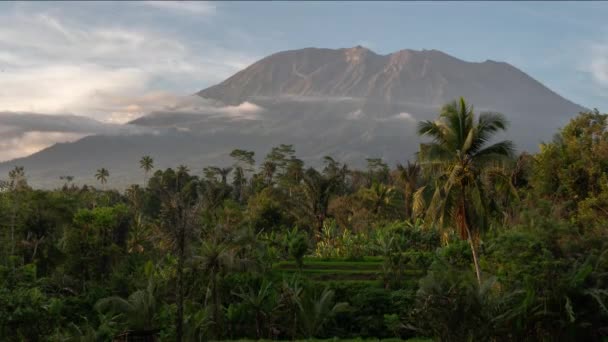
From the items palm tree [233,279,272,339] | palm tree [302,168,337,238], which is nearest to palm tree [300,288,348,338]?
palm tree [233,279,272,339]

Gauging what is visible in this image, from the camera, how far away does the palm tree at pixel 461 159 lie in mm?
21281

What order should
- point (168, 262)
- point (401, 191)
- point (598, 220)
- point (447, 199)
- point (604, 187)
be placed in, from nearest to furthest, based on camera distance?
1. point (447, 199)
2. point (598, 220)
3. point (604, 187)
4. point (168, 262)
5. point (401, 191)

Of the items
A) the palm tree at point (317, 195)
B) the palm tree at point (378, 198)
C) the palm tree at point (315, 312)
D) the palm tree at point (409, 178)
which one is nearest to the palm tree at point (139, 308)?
the palm tree at point (315, 312)

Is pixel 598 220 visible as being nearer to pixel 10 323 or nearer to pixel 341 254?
pixel 341 254

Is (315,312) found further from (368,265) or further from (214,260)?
(368,265)

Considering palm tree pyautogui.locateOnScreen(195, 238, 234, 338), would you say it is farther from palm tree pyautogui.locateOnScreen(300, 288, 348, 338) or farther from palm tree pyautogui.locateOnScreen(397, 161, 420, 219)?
palm tree pyautogui.locateOnScreen(397, 161, 420, 219)

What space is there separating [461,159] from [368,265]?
46.6ft

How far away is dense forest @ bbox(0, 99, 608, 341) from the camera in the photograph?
1709 centimetres

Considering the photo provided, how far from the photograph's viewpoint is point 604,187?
88.5 feet

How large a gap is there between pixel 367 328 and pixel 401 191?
2684 centimetres

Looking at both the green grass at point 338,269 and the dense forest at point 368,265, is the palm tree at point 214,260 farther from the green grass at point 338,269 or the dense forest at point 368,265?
the green grass at point 338,269

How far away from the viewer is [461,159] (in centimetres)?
2134

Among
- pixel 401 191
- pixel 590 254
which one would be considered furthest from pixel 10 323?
pixel 401 191

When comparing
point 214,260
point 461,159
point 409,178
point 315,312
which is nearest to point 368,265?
point 315,312
